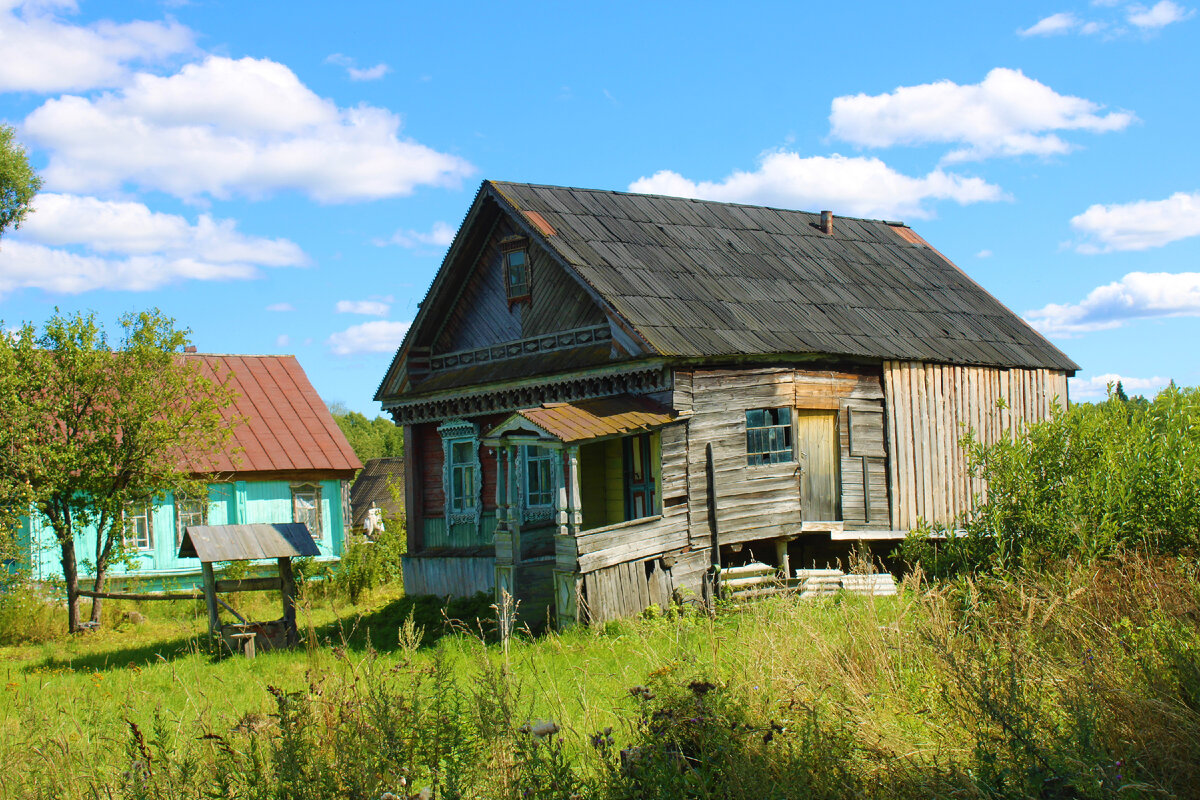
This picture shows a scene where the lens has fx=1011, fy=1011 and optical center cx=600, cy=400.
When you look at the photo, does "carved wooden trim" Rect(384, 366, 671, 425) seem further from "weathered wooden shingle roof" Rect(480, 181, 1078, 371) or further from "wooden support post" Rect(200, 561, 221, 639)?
"wooden support post" Rect(200, 561, 221, 639)

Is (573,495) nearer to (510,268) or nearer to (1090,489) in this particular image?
(510,268)

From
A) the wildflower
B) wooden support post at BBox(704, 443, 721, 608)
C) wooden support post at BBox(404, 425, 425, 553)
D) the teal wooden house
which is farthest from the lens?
the teal wooden house

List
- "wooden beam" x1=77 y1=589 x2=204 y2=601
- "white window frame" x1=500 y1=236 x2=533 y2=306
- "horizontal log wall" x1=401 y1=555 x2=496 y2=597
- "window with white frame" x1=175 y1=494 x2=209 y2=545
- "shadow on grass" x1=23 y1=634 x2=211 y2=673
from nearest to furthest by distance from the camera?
"shadow on grass" x1=23 y1=634 x2=211 y2=673 → "wooden beam" x1=77 y1=589 x2=204 y2=601 → "white window frame" x1=500 y1=236 x2=533 y2=306 → "horizontal log wall" x1=401 y1=555 x2=496 y2=597 → "window with white frame" x1=175 y1=494 x2=209 y2=545

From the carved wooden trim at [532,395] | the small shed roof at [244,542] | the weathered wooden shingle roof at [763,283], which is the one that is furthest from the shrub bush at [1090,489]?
the small shed roof at [244,542]

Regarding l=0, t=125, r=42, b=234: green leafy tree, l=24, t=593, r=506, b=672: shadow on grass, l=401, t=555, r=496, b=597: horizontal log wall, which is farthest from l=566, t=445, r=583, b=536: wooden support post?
l=0, t=125, r=42, b=234: green leafy tree

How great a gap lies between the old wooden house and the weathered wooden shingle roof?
5 centimetres

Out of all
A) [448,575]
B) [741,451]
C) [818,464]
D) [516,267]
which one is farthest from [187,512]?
[818,464]

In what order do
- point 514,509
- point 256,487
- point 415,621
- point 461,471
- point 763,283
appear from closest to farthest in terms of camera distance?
point 514,509
point 415,621
point 763,283
point 461,471
point 256,487

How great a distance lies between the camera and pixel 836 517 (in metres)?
16.6

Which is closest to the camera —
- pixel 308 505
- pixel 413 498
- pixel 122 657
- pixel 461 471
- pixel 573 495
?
pixel 573 495

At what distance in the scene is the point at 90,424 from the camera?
18016 mm

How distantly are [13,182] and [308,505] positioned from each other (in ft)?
48.7

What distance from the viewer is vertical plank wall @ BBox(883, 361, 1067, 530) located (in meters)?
17.2

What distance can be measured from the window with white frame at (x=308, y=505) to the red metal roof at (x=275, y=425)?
589mm
